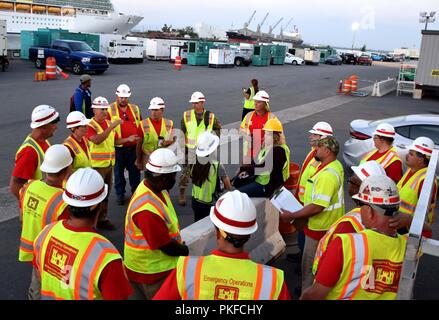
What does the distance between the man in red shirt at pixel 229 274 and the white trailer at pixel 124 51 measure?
A: 3516 centimetres

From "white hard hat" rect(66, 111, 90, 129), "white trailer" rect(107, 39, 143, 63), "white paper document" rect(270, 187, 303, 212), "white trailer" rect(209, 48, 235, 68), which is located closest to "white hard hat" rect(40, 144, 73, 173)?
"white hard hat" rect(66, 111, 90, 129)

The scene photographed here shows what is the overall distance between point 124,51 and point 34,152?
3282 centimetres

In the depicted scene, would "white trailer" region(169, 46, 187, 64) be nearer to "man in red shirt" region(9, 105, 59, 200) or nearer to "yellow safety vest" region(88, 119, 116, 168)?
"yellow safety vest" region(88, 119, 116, 168)

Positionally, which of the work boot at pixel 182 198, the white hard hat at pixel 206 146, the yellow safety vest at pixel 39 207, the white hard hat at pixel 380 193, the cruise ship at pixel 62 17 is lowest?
the work boot at pixel 182 198

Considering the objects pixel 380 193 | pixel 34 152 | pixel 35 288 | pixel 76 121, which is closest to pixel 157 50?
pixel 76 121

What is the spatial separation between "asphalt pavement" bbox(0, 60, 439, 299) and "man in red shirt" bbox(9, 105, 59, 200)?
1212 mm

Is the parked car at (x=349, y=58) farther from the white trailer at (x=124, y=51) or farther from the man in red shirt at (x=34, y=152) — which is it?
the man in red shirt at (x=34, y=152)

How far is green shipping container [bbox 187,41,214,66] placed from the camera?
130 feet

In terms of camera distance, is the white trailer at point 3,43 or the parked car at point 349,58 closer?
the white trailer at point 3,43

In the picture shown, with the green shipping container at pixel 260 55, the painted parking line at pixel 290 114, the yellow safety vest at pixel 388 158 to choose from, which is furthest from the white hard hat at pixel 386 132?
the green shipping container at pixel 260 55

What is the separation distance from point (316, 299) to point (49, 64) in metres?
24.4

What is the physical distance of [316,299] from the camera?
2.61 meters

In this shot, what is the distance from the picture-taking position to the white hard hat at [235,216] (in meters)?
2.36
